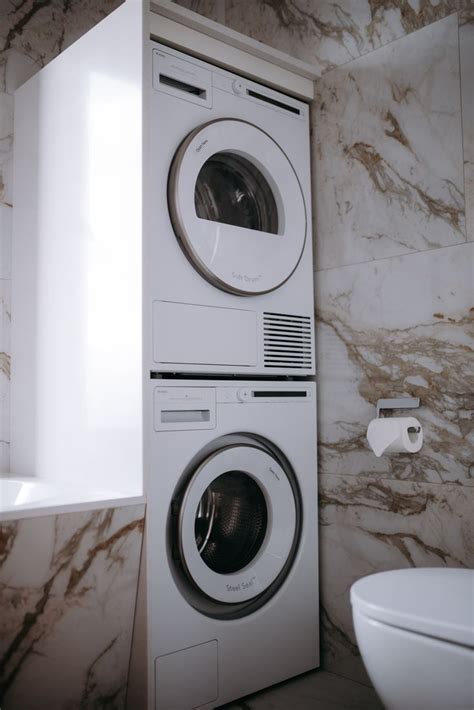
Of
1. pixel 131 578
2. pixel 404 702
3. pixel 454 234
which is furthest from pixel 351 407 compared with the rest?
pixel 404 702

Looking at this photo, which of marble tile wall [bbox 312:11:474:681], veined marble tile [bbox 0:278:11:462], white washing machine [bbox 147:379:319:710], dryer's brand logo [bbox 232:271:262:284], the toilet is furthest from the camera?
veined marble tile [bbox 0:278:11:462]

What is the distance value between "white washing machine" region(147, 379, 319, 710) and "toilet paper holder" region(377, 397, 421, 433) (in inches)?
10.5

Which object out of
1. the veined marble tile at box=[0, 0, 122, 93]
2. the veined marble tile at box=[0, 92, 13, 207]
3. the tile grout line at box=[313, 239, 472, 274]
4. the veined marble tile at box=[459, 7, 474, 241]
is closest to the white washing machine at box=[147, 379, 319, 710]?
the tile grout line at box=[313, 239, 472, 274]

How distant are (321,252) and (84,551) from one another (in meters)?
1.28

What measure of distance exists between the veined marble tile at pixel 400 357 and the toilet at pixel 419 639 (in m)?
0.60

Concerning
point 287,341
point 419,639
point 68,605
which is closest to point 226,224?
point 287,341

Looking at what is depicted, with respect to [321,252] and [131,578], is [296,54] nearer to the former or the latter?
[321,252]

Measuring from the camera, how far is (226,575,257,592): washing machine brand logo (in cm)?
196

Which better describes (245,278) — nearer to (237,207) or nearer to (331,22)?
(237,207)

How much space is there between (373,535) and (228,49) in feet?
5.16

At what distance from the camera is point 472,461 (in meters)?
1.90

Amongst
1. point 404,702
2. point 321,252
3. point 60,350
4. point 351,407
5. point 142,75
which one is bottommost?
point 404,702

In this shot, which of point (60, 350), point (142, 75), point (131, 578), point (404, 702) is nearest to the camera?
point (404, 702)

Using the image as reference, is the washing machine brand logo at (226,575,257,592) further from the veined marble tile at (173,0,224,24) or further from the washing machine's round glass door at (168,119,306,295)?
the veined marble tile at (173,0,224,24)
